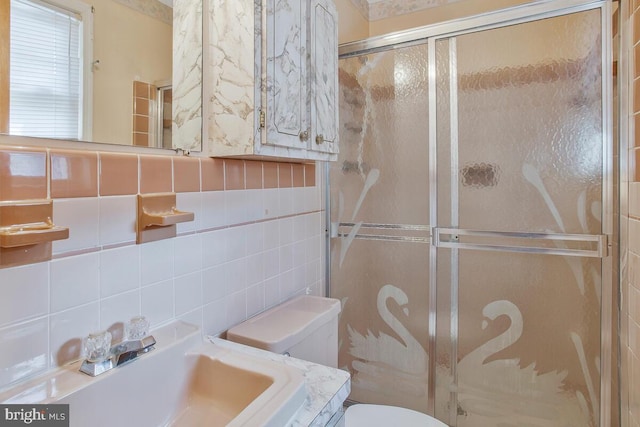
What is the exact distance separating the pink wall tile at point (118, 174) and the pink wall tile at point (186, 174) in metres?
0.12

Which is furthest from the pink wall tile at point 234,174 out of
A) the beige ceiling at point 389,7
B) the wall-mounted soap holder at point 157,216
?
the beige ceiling at point 389,7

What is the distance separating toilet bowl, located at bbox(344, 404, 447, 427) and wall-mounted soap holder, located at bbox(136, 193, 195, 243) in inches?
39.7

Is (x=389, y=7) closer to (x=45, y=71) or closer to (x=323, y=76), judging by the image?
(x=323, y=76)

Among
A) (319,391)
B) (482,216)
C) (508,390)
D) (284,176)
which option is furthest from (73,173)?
(508,390)

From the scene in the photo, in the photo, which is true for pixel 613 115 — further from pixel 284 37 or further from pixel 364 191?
pixel 284 37

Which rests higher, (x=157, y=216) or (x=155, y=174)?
(x=155, y=174)

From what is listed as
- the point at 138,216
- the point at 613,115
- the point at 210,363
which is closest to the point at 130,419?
the point at 210,363

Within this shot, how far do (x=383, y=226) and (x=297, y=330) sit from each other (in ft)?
2.65

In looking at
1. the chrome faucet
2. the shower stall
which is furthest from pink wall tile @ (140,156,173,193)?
the shower stall

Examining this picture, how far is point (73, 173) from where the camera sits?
0.72 meters

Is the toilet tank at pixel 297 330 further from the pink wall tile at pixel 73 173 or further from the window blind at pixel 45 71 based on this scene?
the window blind at pixel 45 71

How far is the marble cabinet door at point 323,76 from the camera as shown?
4.06 ft

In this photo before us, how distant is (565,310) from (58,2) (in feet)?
6.39

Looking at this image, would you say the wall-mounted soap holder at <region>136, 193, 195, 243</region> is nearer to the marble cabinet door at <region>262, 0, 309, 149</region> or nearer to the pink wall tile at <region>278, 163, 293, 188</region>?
the marble cabinet door at <region>262, 0, 309, 149</region>
